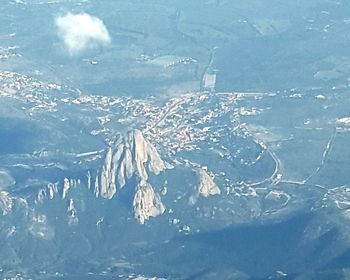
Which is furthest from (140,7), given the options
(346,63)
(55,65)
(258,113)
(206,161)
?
(206,161)

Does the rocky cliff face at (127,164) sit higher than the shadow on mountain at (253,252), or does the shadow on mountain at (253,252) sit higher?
the rocky cliff face at (127,164)

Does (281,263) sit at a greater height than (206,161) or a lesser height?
lesser

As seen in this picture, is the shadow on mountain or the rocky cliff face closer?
the shadow on mountain

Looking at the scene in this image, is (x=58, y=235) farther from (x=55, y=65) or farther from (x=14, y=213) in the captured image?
(x=55, y=65)

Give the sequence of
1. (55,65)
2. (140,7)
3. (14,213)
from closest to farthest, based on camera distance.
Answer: (14,213) < (55,65) < (140,7)

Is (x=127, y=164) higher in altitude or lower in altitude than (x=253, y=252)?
higher

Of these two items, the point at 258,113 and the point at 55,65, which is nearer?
the point at 258,113

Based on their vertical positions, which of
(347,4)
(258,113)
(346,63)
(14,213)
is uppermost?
(347,4)

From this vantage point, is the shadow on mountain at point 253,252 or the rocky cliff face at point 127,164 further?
the rocky cliff face at point 127,164

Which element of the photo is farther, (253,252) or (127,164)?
(127,164)

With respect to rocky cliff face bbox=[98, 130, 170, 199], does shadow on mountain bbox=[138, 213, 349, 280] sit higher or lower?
lower

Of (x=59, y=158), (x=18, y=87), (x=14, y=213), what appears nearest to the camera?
(x=14, y=213)
